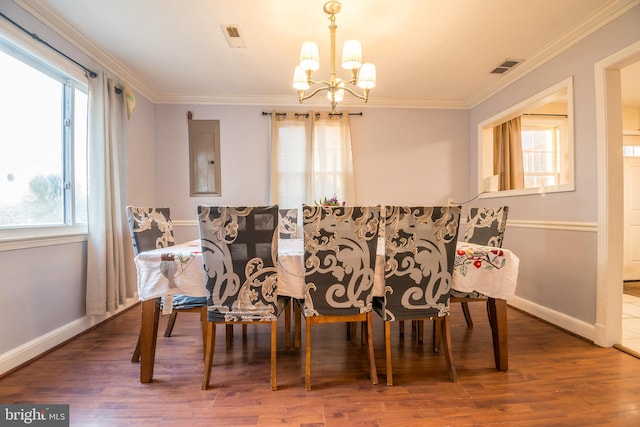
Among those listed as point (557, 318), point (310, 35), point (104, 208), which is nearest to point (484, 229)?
point (557, 318)

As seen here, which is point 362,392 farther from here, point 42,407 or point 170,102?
point 170,102

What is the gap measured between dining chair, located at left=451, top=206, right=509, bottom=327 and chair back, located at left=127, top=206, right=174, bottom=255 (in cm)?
212

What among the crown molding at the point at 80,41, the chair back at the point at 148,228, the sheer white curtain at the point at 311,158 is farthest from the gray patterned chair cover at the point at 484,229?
the crown molding at the point at 80,41

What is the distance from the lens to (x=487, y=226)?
7.57ft

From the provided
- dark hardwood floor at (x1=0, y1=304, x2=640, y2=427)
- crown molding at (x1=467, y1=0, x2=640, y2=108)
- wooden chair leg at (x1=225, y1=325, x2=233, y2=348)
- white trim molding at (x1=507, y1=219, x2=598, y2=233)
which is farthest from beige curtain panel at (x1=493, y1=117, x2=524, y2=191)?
wooden chair leg at (x1=225, y1=325, x2=233, y2=348)

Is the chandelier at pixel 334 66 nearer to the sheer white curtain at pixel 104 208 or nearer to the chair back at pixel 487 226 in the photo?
the chair back at pixel 487 226

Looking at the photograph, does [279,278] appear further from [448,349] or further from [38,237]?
[38,237]

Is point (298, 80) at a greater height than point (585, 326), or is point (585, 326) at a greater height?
point (298, 80)

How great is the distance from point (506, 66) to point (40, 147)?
4.25 m

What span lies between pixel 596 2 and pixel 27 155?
4.21 metres

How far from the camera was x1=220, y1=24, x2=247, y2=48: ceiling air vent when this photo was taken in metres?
2.37

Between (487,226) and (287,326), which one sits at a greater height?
(487,226)

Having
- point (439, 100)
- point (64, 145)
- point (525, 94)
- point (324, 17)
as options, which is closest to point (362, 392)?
point (324, 17)

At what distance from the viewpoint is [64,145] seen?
2.44 m
